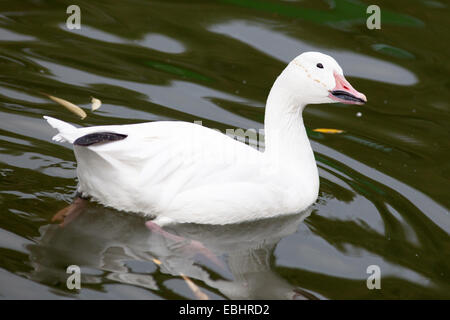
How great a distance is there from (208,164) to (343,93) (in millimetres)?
1299

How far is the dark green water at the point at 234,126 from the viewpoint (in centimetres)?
568

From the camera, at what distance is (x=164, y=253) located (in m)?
5.86

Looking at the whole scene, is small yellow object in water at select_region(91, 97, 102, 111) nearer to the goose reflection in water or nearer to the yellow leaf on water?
the goose reflection in water

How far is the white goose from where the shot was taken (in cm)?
600

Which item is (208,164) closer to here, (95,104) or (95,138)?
(95,138)

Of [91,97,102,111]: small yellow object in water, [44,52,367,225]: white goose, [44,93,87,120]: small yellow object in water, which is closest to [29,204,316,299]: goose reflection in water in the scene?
[44,52,367,225]: white goose

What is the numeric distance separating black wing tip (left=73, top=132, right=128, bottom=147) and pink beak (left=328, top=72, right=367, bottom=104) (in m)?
1.86

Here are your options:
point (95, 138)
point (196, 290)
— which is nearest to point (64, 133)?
point (95, 138)

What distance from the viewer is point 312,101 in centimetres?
666

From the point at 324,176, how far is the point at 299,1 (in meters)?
3.78
